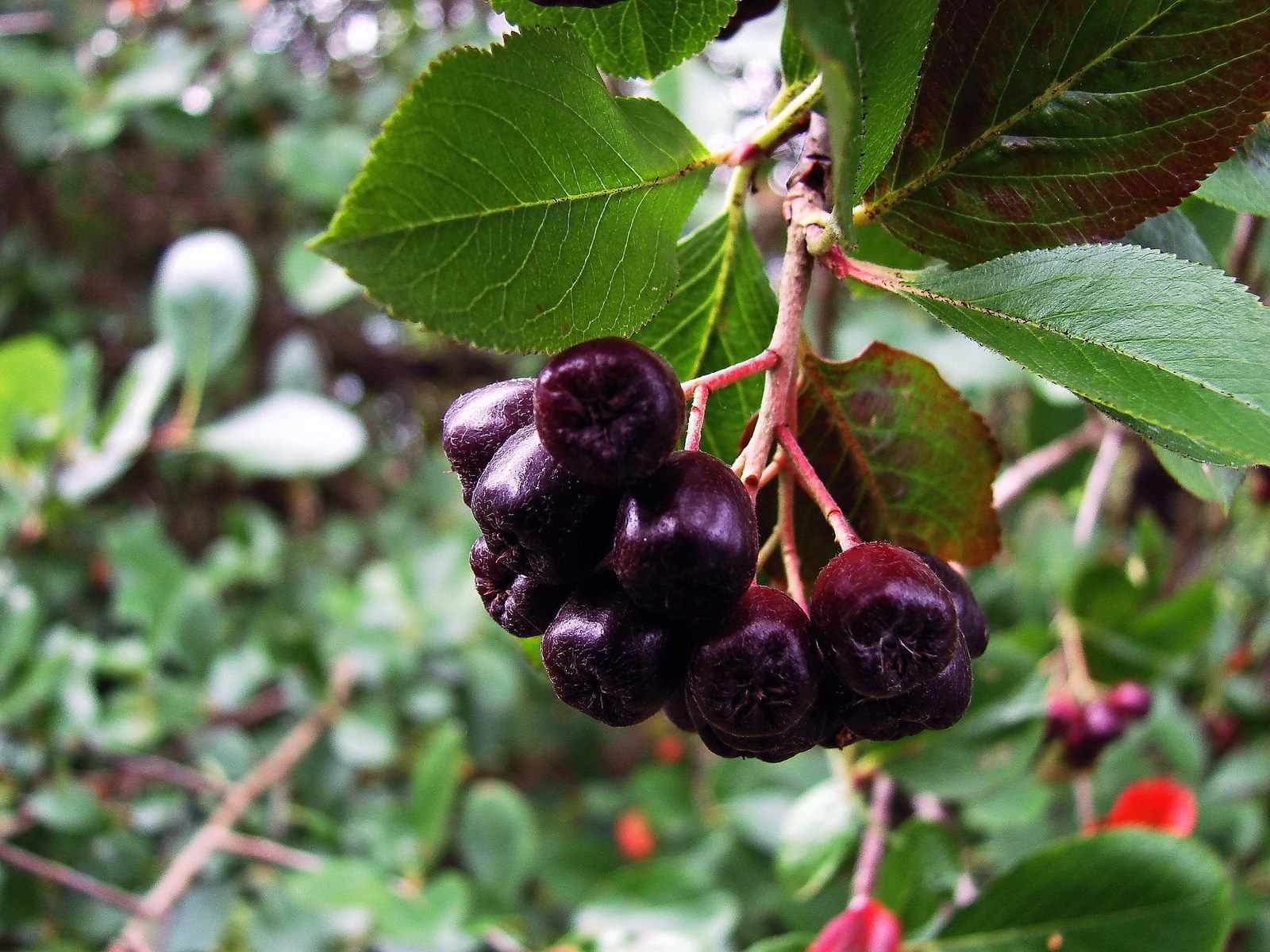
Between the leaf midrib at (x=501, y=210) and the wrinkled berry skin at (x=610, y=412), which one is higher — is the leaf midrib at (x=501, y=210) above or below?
above

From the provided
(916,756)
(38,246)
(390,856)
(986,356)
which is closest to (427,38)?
(38,246)

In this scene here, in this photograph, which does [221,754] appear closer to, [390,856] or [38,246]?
[390,856]

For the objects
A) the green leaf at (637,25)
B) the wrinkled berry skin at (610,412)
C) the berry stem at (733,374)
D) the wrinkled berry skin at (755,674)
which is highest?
the green leaf at (637,25)

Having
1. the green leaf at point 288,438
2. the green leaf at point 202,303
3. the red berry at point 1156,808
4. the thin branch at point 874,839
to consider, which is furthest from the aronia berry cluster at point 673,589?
the green leaf at point 202,303

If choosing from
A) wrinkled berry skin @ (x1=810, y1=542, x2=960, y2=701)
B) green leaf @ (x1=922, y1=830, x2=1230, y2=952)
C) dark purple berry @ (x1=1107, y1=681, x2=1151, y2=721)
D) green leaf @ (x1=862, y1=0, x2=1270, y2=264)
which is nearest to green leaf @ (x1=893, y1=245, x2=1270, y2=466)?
green leaf @ (x1=862, y1=0, x2=1270, y2=264)

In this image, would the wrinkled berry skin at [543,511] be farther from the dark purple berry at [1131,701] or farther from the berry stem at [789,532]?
the dark purple berry at [1131,701]

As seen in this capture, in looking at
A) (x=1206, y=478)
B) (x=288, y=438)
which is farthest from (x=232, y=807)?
(x=1206, y=478)

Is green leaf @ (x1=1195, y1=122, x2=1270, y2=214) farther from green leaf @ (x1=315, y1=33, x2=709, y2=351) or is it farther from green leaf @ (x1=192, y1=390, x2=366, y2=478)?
green leaf @ (x1=192, y1=390, x2=366, y2=478)
